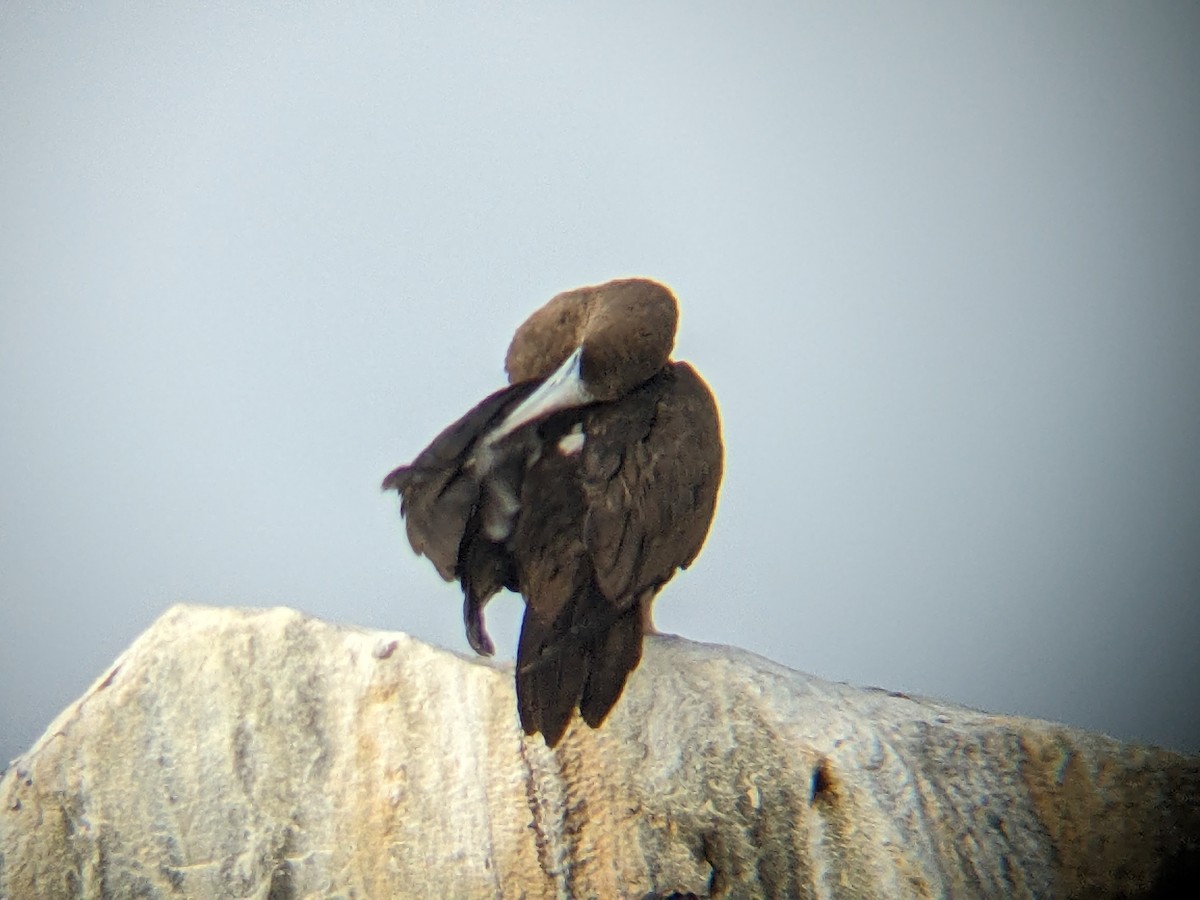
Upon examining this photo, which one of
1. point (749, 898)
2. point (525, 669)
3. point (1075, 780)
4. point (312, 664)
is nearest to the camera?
point (525, 669)

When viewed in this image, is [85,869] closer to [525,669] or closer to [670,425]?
[525,669]

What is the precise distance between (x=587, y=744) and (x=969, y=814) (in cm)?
105

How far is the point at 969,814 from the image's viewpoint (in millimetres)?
2027

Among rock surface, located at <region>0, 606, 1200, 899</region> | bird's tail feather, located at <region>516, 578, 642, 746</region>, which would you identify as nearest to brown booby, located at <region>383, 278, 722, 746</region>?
bird's tail feather, located at <region>516, 578, 642, 746</region>

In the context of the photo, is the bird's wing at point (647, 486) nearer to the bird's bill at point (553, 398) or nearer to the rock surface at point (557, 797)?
the bird's bill at point (553, 398)

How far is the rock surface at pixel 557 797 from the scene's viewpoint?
197cm

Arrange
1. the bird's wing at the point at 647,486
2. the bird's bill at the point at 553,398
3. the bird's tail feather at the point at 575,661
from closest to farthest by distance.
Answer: the bird's tail feather at the point at 575,661 < the bird's wing at the point at 647,486 < the bird's bill at the point at 553,398

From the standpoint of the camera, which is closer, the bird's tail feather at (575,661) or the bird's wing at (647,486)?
the bird's tail feather at (575,661)

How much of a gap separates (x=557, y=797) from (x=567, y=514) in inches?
30.2

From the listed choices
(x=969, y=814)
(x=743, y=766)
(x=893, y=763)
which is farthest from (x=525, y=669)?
(x=969, y=814)

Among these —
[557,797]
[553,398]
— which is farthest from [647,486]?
[557,797]

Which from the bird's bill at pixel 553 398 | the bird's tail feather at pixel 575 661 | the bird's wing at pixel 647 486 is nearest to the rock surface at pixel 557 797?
the bird's tail feather at pixel 575 661

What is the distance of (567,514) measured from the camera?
2.04 metres

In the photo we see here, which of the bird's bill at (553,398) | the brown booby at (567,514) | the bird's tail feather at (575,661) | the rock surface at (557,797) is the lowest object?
the rock surface at (557,797)
